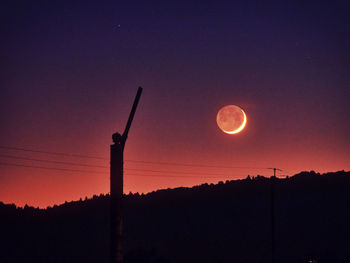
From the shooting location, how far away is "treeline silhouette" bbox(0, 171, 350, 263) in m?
92.9

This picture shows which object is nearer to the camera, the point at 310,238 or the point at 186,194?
the point at 310,238

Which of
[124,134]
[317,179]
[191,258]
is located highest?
[317,179]

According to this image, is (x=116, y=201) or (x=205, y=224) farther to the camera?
(x=205, y=224)

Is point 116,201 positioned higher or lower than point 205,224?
lower

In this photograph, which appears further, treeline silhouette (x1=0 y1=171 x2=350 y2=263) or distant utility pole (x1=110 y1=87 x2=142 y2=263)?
treeline silhouette (x1=0 y1=171 x2=350 y2=263)

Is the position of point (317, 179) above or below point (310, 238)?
above

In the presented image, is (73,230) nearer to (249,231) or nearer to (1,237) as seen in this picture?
(1,237)

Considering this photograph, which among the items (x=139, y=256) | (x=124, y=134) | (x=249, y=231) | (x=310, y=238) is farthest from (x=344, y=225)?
(x=124, y=134)

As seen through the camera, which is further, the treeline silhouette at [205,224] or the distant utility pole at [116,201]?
the treeline silhouette at [205,224]

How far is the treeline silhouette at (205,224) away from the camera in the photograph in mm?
92875

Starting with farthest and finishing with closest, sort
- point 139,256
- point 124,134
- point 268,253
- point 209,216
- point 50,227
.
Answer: point 50,227
point 209,216
point 268,253
point 139,256
point 124,134

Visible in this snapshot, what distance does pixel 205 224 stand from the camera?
119938mm

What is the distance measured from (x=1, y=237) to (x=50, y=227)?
13.1m

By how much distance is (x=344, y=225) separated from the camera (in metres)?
100
